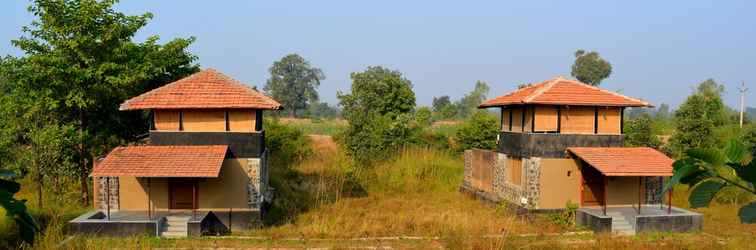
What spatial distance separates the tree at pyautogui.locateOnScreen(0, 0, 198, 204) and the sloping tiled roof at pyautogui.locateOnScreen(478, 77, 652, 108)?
12.3 meters

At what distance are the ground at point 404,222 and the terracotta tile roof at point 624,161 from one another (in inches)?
67.1

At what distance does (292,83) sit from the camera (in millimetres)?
74688

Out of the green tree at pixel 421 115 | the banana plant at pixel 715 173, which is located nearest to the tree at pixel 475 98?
the green tree at pixel 421 115

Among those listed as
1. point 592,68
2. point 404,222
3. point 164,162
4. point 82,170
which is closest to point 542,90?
point 404,222

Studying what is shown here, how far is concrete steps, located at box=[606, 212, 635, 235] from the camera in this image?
15.3 meters

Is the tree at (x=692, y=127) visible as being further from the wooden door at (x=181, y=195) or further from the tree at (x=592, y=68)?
the tree at (x=592, y=68)

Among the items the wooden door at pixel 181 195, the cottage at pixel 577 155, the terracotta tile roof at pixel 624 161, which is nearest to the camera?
the terracotta tile roof at pixel 624 161

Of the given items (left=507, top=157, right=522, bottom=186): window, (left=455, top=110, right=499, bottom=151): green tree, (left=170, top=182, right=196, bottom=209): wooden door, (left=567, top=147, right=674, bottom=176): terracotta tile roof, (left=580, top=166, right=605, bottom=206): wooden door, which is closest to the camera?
(left=567, top=147, right=674, bottom=176): terracotta tile roof

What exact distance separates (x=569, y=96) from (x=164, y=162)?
41.4 ft

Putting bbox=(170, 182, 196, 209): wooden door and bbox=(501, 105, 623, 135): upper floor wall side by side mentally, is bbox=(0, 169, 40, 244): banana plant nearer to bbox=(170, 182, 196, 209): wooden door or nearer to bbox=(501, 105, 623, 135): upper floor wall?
bbox=(170, 182, 196, 209): wooden door

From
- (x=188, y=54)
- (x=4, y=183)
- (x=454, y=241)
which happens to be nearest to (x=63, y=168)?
(x=188, y=54)

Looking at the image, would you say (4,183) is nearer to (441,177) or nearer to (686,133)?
(441,177)

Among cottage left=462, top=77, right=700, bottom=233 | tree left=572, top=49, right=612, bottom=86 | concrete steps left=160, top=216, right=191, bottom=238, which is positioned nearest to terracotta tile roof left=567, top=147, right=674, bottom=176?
cottage left=462, top=77, right=700, bottom=233

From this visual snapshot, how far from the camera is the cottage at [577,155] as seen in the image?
16500 mm
